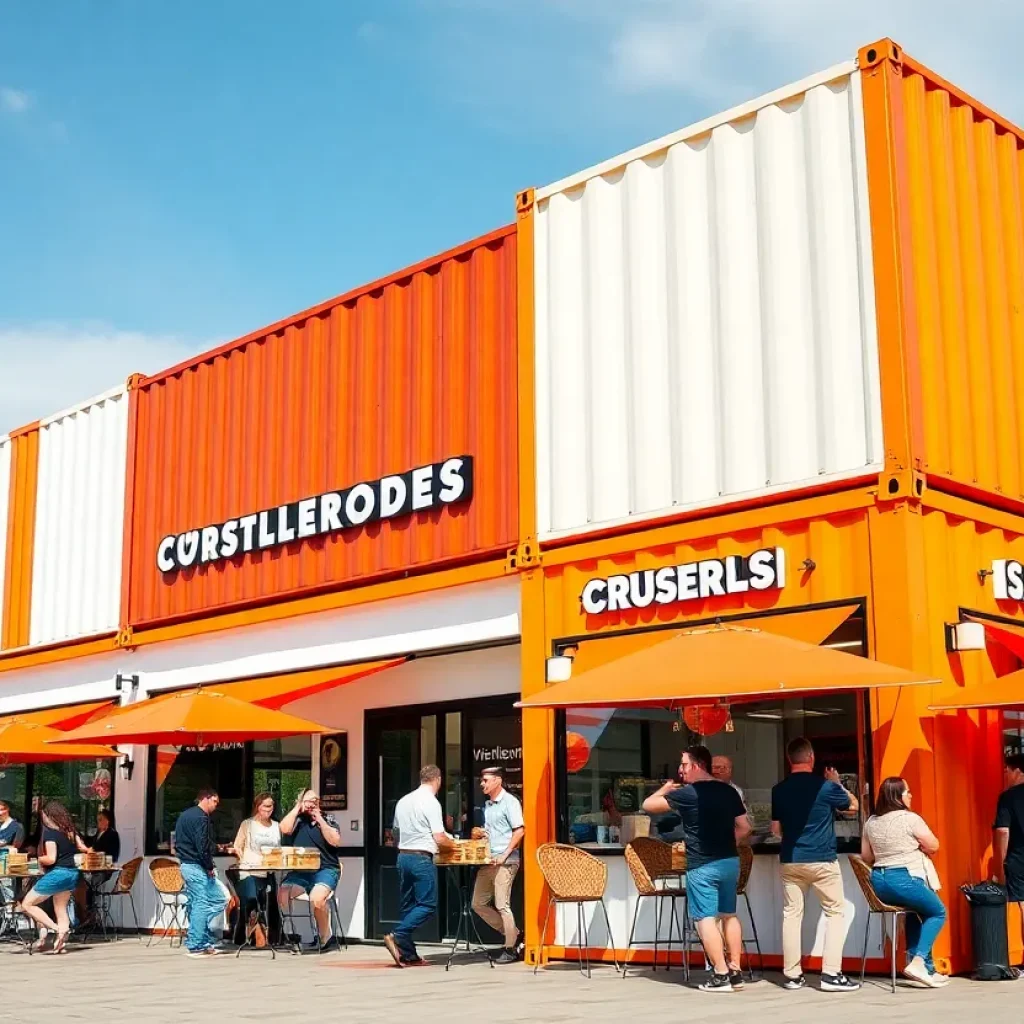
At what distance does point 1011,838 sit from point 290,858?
21.4 feet

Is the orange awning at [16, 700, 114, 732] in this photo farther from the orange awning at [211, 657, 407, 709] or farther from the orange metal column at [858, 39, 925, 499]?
the orange metal column at [858, 39, 925, 499]

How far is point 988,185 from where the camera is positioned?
12.1m

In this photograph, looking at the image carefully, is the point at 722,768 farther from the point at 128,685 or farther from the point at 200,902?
the point at 128,685

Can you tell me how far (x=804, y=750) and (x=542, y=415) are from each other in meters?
4.41

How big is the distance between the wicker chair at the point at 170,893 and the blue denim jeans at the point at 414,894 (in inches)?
119

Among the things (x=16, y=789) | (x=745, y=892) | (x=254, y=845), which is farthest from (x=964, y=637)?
(x=16, y=789)

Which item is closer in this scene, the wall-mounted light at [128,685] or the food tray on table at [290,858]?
the food tray on table at [290,858]

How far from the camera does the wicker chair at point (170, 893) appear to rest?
14289mm

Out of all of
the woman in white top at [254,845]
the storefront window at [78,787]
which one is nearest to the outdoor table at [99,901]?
the storefront window at [78,787]

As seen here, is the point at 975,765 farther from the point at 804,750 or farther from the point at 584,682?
the point at 584,682

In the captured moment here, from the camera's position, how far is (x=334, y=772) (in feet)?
50.6

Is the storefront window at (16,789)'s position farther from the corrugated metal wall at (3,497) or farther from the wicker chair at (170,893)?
the wicker chair at (170,893)

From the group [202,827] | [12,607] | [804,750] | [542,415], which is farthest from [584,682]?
[12,607]

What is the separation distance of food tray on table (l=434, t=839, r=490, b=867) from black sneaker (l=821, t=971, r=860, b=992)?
3.41 m
